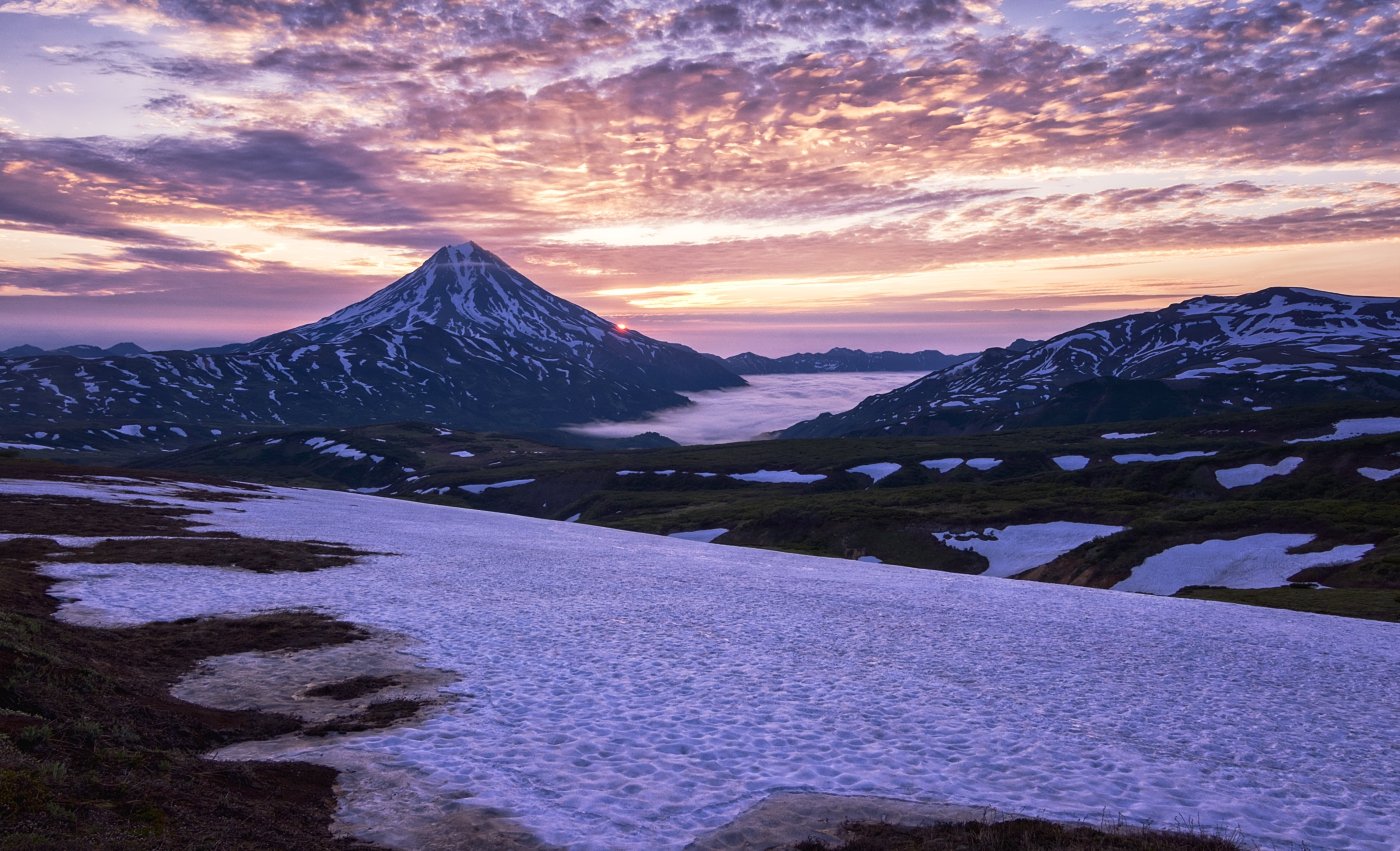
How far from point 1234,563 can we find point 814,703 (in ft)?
209

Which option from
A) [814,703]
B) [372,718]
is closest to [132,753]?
[372,718]

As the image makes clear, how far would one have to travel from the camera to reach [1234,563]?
229 ft

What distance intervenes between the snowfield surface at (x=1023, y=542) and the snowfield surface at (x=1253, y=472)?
124 ft

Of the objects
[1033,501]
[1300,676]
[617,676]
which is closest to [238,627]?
[617,676]

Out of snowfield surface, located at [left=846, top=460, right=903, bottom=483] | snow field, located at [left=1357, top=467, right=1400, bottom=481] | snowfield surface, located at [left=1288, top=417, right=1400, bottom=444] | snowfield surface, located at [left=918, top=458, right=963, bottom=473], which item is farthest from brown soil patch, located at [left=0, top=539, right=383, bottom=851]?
snowfield surface, located at [left=1288, top=417, right=1400, bottom=444]

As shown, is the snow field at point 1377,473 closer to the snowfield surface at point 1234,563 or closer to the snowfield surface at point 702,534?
the snowfield surface at point 1234,563

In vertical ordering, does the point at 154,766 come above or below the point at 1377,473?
above

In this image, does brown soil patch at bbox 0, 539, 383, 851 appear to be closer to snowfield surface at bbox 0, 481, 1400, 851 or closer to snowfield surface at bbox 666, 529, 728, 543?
snowfield surface at bbox 0, 481, 1400, 851

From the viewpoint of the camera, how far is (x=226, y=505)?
73000mm

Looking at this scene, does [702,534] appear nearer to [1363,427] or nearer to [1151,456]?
[1151,456]

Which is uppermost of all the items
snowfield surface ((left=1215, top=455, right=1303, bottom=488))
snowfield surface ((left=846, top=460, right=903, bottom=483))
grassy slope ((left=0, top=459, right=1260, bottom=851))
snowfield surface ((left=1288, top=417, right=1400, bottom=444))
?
grassy slope ((left=0, top=459, right=1260, bottom=851))

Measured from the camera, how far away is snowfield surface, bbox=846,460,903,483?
6294 inches

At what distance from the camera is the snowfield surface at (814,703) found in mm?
15477

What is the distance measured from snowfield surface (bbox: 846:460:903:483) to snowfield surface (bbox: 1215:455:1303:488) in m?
56.9
